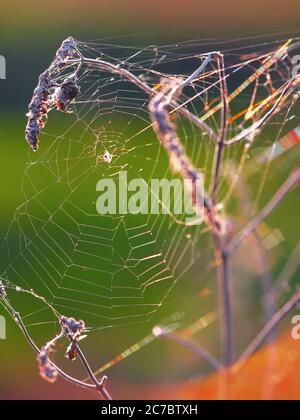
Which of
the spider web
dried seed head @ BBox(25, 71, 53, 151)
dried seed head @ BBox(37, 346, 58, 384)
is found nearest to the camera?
dried seed head @ BBox(37, 346, 58, 384)

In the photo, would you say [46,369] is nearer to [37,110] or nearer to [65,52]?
[37,110]

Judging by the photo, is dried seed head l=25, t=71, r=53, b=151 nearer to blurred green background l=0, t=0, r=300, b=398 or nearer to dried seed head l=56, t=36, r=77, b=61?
dried seed head l=56, t=36, r=77, b=61

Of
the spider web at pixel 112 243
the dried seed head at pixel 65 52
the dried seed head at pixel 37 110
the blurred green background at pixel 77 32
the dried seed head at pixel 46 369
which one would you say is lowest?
the dried seed head at pixel 46 369

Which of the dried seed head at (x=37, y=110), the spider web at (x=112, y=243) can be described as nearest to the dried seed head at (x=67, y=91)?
the dried seed head at (x=37, y=110)

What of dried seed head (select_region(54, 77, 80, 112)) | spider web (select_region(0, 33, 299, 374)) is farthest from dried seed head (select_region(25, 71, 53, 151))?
spider web (select_region(0, 33, 299, 374))

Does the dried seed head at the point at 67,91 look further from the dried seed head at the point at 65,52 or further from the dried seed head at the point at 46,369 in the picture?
the dried seed head at the point at 46,369

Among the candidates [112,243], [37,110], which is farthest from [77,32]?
[37,110]

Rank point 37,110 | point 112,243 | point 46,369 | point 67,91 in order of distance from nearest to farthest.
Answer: point 46,369
point 37,110
point 67,91
point 112,243

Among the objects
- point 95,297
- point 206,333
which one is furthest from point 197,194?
point 95,297

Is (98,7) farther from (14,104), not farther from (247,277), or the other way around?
(247,277)

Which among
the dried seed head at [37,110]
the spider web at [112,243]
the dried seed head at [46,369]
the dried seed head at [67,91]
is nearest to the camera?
the dried seed head at [46,369]

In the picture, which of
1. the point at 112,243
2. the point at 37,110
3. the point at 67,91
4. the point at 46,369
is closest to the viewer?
the point at 46,369
